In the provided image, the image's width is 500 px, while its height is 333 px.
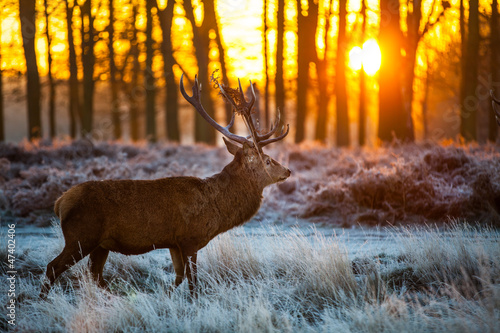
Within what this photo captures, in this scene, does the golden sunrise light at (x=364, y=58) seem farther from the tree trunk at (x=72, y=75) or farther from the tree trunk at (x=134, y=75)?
the tree trunk at (x=72, y=75)

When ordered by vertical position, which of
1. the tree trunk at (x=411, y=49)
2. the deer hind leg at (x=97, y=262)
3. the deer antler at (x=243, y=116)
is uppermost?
the tree trunk at (x=411, y=49)

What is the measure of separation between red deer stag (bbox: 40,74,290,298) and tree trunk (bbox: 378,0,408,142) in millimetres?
9897

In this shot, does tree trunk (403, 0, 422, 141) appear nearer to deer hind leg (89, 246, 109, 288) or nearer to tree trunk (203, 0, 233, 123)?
tree trunk (203, 0, 233, 123)

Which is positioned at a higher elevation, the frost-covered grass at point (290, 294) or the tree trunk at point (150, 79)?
the tree trunk at point (150, 79)

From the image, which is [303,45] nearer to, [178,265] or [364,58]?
[364,58]

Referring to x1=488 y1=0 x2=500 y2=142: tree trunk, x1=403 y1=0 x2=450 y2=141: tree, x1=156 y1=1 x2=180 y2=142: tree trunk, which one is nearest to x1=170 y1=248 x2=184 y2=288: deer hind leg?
x1=403 y1=0 x2=450 y2=141: tree

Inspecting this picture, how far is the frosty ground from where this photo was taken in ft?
14.4

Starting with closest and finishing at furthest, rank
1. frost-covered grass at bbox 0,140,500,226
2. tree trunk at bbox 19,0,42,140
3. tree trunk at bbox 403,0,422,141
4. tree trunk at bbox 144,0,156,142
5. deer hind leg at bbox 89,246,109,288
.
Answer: deer hind leg at bbox 89,246,109,288 → frost-covered grass at bbox 0,140,500,226 → tree trunk at bbox 403,0,422,141 → tree trunk at bbox 19,0,42,140 → tree trunk at bbox 144,0,156,142

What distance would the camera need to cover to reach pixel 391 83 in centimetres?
1512

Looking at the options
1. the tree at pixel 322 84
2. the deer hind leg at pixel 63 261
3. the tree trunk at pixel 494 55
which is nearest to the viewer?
the deer hind leg at pixel 63 261

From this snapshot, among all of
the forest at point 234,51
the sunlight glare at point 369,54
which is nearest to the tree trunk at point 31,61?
the forest at point 234,51

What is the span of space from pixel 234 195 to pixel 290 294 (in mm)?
1395

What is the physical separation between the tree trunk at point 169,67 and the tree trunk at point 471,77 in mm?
12624

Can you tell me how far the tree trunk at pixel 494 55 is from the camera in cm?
1751
